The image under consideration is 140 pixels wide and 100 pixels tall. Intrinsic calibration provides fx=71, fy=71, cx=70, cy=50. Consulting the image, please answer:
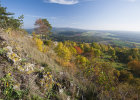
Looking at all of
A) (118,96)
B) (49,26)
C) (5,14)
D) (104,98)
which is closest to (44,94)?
(104,98)

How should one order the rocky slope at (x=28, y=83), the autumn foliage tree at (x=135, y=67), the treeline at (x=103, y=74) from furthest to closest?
1. the autumn foliage tree at (x=135, y=67)
2. the treeline at (x=103, y=74)
3. the rocky slope at (x=28, y=83)

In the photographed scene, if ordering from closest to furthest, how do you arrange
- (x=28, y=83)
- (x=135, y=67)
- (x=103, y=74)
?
1. (x=28, y=83)
2. (x=103, y=74)
3. (x=135, y=67)

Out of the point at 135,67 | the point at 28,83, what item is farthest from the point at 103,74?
the point at 135,67

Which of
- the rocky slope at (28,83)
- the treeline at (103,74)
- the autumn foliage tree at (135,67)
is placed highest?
the rocky slope at (28,83)

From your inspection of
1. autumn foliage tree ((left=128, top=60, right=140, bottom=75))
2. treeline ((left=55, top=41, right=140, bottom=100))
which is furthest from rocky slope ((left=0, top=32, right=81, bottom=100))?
autumn foliage tree ((left=128, top=60, right=140, bottom=75))

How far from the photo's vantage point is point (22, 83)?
1780 mm

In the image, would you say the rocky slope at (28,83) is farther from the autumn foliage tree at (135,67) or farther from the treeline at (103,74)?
the autumn foliage tree at (135,67)

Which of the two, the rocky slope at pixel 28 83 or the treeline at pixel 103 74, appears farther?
the treeline at pixel 103 74

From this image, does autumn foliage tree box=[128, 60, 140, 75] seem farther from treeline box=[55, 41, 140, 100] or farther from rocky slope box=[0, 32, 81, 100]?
rocky slope box=[0, 32, 81, 100]

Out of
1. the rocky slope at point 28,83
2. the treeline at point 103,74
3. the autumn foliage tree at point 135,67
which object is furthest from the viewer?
the autumn foliage tree at point 135,67

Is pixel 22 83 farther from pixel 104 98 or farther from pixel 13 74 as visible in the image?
pixel 104 98

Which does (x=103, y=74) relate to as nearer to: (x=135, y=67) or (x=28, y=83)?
(x=28, y=83)

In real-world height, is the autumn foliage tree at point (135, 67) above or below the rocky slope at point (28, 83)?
below

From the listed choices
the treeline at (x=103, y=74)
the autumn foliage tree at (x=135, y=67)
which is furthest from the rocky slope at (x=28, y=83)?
the autumn foliage tree at (x=135, y=67)
